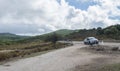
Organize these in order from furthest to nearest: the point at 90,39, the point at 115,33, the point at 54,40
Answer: the point at 115,33, the point at 54,40, the point at 90,39

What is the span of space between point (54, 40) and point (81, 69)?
5666 centimetres

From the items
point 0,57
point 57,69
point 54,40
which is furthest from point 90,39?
point 57,69

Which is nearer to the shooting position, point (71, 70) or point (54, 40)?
point (71, 70)

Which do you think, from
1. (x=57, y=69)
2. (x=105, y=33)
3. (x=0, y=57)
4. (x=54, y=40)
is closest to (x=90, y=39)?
(x=54, y=40)

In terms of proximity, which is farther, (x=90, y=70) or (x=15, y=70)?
(x=15, y=70)

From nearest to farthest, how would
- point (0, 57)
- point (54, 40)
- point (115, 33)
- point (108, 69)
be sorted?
point (108, 69), point (0, 57), point (54, 40), point (115, 33)

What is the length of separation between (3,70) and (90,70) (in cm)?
692

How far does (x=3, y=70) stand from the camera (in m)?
22.5

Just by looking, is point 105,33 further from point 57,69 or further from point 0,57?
point 57,69

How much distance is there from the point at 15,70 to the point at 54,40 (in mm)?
55892

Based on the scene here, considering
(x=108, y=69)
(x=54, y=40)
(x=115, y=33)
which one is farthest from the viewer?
(x=115, y=33)

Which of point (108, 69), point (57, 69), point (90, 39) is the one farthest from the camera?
point (90, 39)

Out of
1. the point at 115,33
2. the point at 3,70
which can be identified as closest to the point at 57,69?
the point at 3,70

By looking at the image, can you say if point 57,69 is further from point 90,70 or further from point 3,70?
point 3,70
